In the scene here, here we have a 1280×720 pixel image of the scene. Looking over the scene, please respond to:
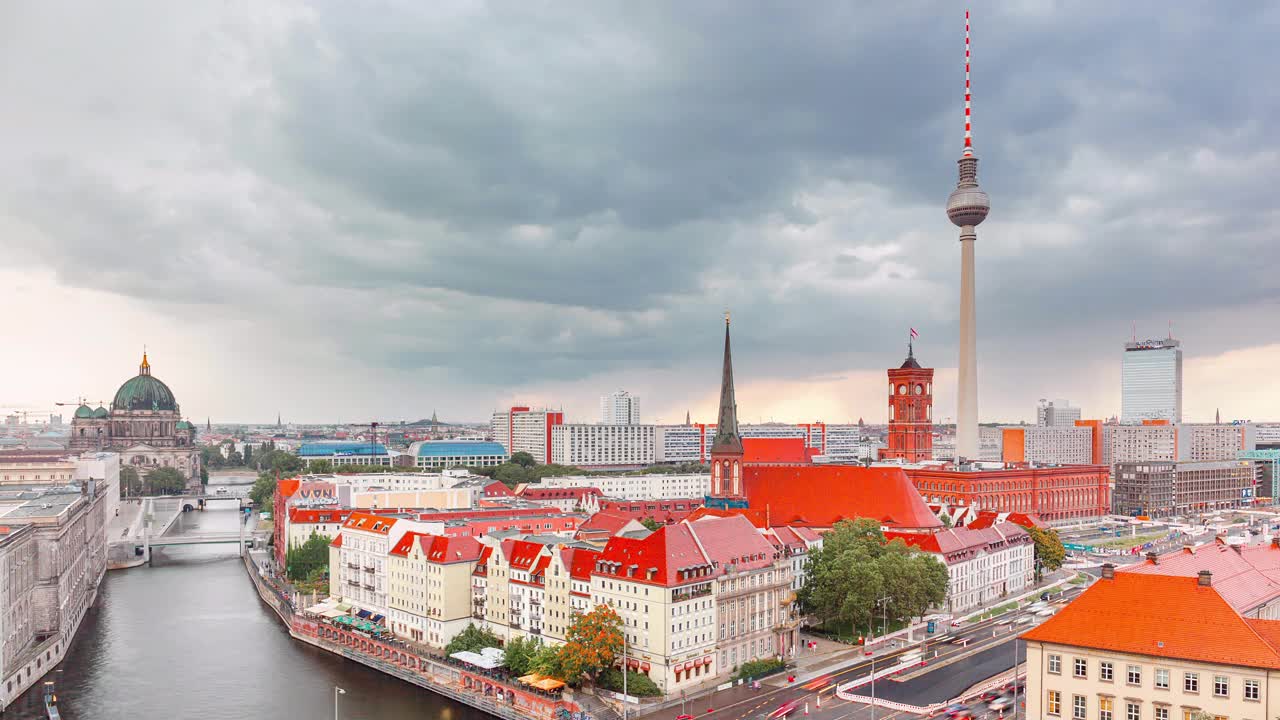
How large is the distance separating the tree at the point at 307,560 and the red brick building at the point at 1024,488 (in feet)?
256

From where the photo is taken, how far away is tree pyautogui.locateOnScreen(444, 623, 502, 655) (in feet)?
207

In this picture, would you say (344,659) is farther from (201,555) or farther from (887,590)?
(201,555)

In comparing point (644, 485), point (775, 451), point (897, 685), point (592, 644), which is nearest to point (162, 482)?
point (644, 485)

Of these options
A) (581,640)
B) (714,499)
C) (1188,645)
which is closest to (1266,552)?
(1188,645)

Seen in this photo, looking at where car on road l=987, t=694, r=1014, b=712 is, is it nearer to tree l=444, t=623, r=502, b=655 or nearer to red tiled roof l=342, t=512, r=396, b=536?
tree l=444, t=623, r=502, b=655

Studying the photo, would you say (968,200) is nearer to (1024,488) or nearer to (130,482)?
(1024,488)

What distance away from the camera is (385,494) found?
112 m

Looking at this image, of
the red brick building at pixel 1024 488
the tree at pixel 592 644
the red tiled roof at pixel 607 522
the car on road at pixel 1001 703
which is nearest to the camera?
the car on road at pixel 1001 703

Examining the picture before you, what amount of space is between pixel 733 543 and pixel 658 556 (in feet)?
24.8

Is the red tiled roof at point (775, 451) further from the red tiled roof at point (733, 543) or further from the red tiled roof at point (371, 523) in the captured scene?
the red tiled roof at point (733, 543)

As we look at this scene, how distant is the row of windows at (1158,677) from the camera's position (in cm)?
3531

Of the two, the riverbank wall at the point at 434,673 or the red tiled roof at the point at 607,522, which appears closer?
the riverbank wall at the point at 434,673

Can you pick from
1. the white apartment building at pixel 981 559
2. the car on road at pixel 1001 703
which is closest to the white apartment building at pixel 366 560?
the white apartment building at pixel 981 559

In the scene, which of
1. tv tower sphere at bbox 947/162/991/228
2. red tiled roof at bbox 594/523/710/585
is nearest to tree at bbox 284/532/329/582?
red tiled roof at bbox 594/523/710/585
